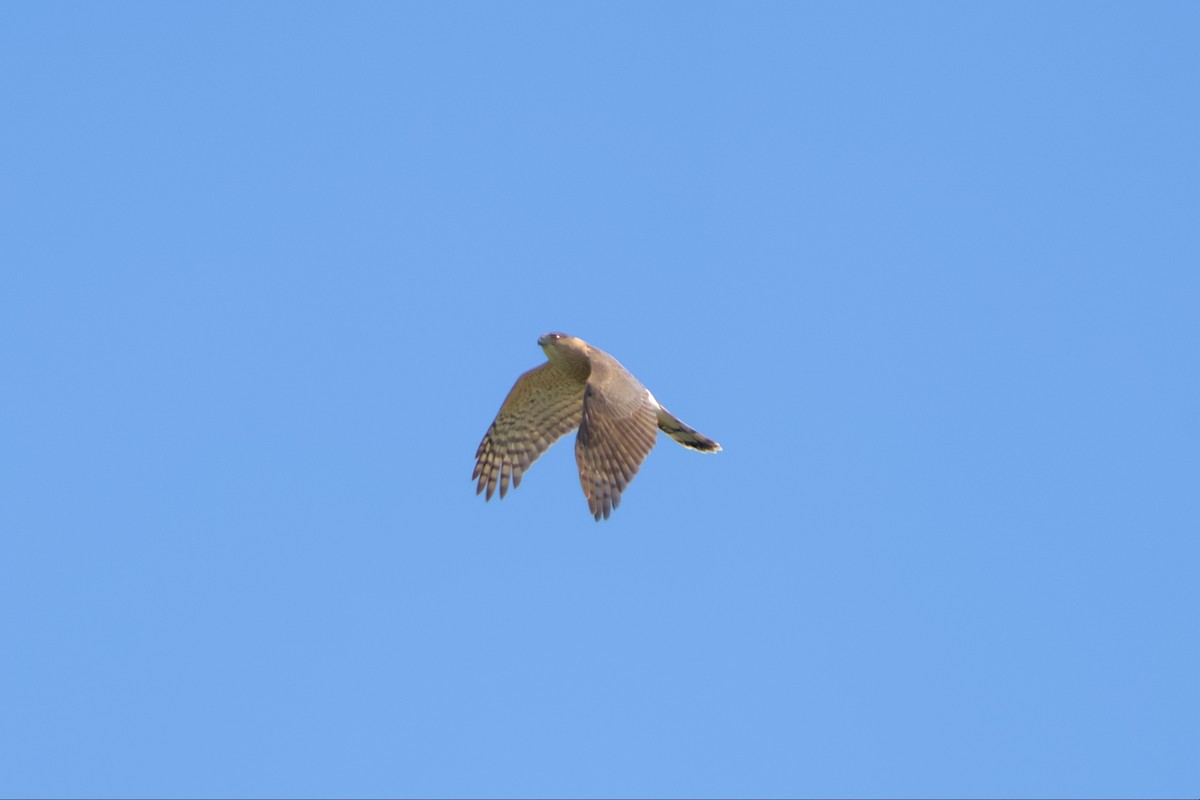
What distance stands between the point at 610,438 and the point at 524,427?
3372 millimetres

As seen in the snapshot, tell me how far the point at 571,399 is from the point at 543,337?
3.83 feet

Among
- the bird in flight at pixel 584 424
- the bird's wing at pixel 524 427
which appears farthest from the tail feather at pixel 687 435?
the bird's wing at pixel 524 427

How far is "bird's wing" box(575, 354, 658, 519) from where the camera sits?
16.8 metres

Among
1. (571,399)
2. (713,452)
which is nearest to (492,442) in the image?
(571,399)

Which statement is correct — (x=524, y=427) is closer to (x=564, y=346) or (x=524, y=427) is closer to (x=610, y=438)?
(x=564, y=346)

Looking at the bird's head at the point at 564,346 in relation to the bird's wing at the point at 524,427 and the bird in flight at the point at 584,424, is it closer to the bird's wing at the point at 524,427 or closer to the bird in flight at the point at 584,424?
the bird in flight at the point at 584,424

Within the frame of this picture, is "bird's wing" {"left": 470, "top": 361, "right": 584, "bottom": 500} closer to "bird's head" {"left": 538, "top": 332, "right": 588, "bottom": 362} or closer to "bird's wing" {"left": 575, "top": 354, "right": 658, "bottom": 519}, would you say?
"bird's head" {"left": 538, "top": 332, "right": 588, "bottom": 362}

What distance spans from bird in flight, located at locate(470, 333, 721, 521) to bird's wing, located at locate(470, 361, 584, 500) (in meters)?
0.01

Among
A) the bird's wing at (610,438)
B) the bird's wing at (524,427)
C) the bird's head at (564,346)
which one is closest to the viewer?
the bird's wing at (610,438)

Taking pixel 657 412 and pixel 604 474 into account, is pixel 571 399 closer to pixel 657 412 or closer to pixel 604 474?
pixel 657 412

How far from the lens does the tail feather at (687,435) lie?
19.2 m

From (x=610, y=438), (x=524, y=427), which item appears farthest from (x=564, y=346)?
(x=610, y=438)

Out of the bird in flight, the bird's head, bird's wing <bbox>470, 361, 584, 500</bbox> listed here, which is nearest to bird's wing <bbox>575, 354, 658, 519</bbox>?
the bird in flight

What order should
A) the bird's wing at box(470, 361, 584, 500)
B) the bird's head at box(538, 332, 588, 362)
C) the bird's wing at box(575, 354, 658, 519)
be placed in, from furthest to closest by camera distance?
the bird's wing at box(470, 361, 584, 500) < the bird's head at box(538, 332, 588, 362) < the bird's wing at box(575, 354, 658, 519)
